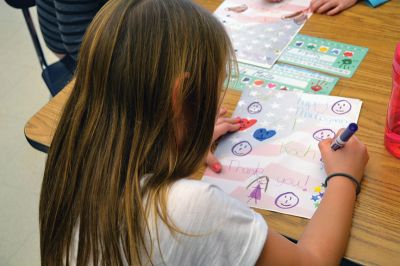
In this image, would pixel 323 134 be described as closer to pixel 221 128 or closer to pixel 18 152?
pixel 221 128

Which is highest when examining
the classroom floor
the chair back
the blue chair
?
the chair back

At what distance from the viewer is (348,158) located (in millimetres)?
720

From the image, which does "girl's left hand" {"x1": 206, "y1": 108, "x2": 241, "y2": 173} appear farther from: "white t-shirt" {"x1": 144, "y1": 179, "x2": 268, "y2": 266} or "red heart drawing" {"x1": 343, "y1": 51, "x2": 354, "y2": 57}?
"red heart drawing" {"x1": 343, "y1": 51, "x2": 354, "y2": 57}

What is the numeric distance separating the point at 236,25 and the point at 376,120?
1.43 feet

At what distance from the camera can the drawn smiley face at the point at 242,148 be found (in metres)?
0.79

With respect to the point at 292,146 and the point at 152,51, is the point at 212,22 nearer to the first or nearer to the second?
the point at 152,51

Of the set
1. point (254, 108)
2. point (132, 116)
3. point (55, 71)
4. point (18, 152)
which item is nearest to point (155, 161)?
point (132, 116)

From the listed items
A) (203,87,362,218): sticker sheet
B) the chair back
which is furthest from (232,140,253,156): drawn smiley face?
the chair back

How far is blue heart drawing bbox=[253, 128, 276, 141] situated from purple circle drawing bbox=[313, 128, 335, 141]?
0.07 metres

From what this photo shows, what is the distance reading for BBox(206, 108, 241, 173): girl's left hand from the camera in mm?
775

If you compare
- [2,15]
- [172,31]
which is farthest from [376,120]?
[2,15]

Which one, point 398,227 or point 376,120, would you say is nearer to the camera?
point 398,227

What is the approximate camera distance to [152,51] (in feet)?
1.94

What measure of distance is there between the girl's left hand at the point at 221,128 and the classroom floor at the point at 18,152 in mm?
987
